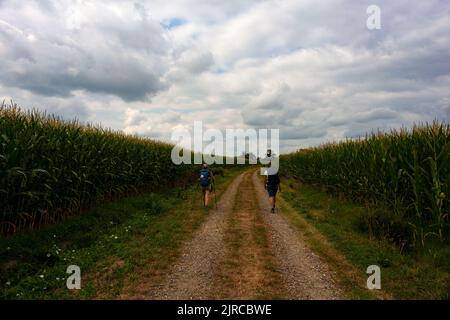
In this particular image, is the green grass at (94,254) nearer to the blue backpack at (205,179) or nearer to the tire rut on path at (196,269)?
the tire rut on path at (196,269)

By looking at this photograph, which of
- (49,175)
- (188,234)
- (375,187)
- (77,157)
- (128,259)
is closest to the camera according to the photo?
(128,259)

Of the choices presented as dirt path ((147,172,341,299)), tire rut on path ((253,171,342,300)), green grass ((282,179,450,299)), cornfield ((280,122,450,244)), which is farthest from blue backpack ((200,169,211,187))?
cornfield ((280,122,450,244))

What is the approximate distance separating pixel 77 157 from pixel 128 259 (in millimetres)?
5261

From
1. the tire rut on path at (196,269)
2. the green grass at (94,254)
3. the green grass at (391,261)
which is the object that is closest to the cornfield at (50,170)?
the green grass at (94,254)

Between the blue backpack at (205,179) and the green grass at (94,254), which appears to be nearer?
the green grass at (94,254)

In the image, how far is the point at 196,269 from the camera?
7.36m

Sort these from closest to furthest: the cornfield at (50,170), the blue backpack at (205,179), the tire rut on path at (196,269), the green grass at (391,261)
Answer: the tire rut on path at (196,269) < the green grass at (391,261) < the cornfield at (50,170) < the blue backpack at (205,179)

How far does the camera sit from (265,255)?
841 cm

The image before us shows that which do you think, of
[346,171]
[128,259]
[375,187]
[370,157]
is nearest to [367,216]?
[375,187]

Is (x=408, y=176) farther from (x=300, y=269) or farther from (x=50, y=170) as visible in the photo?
(x=50, y=170)

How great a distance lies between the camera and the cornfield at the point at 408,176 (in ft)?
27.7

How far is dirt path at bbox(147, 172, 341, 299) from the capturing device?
606cm

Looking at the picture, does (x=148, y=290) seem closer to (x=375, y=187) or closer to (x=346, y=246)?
(x=346, y=246)

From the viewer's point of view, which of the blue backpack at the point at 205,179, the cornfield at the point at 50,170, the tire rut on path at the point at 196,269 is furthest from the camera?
the blue backpack at the point at 205,179
